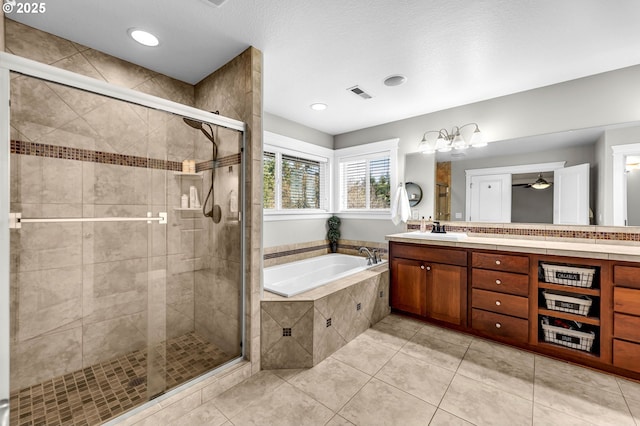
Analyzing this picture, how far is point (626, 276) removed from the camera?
1934mm

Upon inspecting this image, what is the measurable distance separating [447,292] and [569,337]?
3.07ft

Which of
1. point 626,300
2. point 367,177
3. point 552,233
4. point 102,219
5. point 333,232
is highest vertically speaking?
point 367,177

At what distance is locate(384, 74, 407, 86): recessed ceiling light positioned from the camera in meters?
2.52

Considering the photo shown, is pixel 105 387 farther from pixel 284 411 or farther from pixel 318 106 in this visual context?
pixel 318 106

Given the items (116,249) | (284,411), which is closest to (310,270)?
(284,411)

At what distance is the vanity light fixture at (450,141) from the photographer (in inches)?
120

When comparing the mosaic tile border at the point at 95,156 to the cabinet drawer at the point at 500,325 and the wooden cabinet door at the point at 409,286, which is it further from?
the cabinet drawer at the point at 500,325

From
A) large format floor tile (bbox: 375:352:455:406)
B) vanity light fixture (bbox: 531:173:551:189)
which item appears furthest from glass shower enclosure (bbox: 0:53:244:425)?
vanity light fixture (bbox: 531:173:551:189)

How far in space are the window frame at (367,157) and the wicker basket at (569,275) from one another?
1.88m

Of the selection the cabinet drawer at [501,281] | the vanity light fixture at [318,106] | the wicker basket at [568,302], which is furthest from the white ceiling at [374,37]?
the wicker basket at [568,302]

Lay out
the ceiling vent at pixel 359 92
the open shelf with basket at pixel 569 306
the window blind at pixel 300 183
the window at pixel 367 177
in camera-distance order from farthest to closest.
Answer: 1. the window at pixel 367 177
2. the window blind at pixel 300 183
3. the ceiling vent at pixel 359 92
4. the open shelf with basket at pixel 569 306

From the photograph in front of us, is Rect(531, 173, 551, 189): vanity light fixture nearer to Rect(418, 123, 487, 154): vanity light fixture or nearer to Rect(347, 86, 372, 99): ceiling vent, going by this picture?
Rect(418, 123, 487, 154): vanity light fixture

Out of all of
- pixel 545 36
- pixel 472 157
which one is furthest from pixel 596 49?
pixel 472 157

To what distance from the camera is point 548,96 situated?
2656mm
